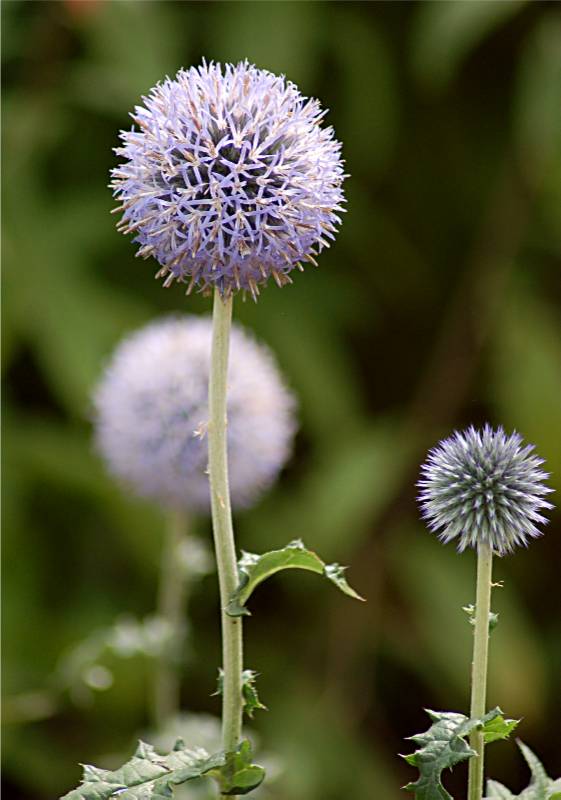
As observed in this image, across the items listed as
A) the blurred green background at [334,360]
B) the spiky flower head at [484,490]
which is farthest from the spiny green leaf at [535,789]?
the blurred green background at [334,360]

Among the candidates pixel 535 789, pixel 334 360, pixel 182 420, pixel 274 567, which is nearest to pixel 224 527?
A: pixel 274 567

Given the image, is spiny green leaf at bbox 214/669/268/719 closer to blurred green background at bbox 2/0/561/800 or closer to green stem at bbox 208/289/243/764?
green stem at bbox 208/289/243/764

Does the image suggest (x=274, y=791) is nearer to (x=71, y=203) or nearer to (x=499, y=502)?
(x=71, y=203)

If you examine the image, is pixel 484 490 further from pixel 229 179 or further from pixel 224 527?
pixel 229 179

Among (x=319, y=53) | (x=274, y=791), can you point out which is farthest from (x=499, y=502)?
(x=319, y=53)

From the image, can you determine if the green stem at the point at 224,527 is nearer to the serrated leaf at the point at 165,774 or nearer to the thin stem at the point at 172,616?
the serrated leaf at the point at 165,774

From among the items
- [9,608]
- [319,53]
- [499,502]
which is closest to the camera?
[499,502]
